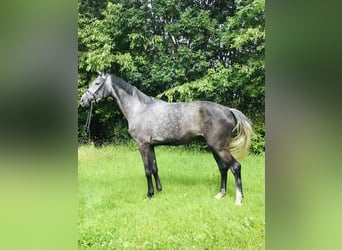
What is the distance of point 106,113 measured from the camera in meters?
2.66

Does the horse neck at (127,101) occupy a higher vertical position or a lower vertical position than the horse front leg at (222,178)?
higher

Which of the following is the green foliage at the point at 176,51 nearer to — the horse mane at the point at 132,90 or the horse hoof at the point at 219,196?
the horse mane at the point at 132,90

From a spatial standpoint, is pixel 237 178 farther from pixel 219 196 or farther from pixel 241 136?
pixel 241 136

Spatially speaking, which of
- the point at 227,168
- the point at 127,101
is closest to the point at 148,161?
the point at 127,101

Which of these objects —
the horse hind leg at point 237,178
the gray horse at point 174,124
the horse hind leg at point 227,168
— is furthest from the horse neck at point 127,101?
the horse hind leg at point 237,178

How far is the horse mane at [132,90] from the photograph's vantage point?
8.57 ft

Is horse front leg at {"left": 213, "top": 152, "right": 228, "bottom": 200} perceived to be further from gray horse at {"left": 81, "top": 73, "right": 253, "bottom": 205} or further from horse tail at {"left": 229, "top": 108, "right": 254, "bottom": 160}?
horse tail at {"left": 229, "top": 108, "right": 254, "bottom": 160}

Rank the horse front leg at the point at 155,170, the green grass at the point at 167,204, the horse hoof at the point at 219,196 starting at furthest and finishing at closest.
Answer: the horse front leg at the point at 155,170, the horse hoof at the point at 219,196, the green grass at the point at 167,204

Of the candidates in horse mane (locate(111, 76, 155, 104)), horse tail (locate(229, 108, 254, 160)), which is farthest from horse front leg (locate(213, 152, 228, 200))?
horse mane (locate(111, 76, 155, 104))

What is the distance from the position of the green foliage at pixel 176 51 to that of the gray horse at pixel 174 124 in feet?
0.22

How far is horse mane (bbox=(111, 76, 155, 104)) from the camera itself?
2.61m
